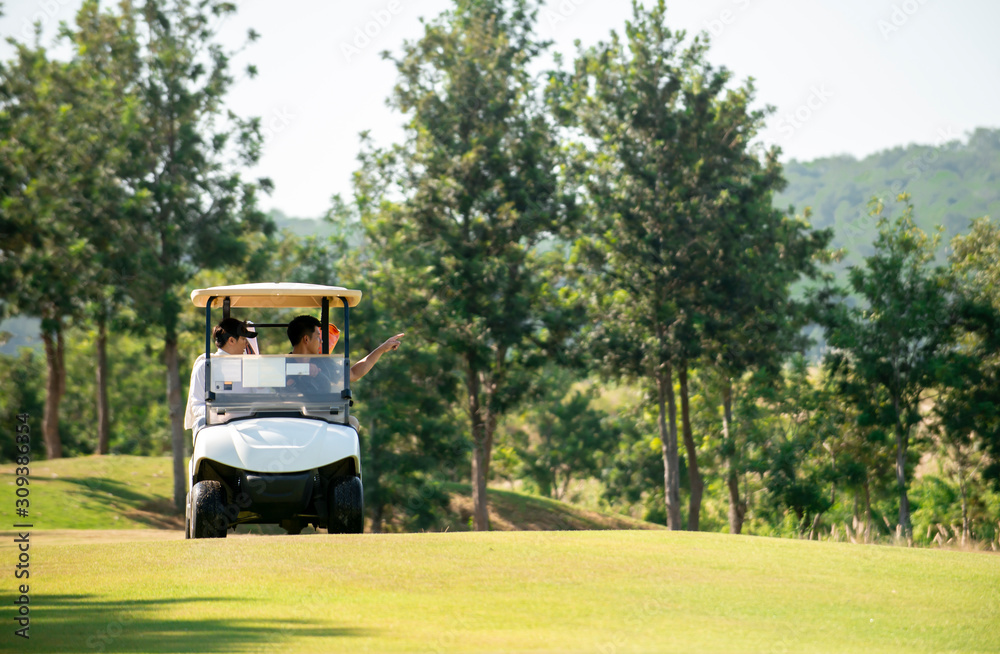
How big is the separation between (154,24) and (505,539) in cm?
2326

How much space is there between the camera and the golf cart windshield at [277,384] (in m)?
8.77

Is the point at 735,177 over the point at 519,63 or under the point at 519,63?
under

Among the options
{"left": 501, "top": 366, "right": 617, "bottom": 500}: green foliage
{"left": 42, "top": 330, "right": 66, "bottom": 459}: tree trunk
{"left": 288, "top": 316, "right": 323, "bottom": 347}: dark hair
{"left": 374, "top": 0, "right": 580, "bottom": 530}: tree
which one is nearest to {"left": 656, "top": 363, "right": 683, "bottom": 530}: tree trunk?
{"left": 374, "top": 0, "right": 580, "bottom": 530}: tree

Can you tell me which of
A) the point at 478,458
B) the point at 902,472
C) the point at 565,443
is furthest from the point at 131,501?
the point at 565,443

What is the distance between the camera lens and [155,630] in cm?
739

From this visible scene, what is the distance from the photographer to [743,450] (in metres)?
31.3

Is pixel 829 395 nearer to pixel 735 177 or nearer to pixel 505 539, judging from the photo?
pixel 735 177

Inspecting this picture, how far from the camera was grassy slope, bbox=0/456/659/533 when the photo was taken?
83.0 feet

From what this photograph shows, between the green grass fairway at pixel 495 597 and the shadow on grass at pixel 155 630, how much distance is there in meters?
0.02

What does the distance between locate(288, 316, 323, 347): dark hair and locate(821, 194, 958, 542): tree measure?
21571 millimetres

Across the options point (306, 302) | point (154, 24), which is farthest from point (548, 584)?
point (154, 24)

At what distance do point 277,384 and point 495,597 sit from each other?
108 inches

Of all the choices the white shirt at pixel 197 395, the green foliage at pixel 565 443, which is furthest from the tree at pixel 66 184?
the green foliage at pixel 565 443

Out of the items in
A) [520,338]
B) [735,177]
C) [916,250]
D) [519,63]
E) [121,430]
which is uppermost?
[519,63]
